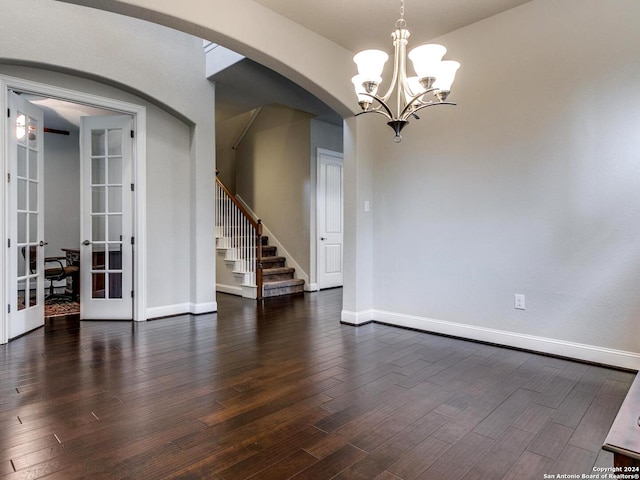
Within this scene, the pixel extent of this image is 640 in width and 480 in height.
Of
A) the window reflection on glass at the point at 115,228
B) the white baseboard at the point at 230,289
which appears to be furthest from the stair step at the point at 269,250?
the window reflection on glass at the point at 115,228

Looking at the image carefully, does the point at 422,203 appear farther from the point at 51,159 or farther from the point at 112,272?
the point at 51,159

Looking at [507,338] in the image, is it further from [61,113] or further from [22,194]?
[61,113]

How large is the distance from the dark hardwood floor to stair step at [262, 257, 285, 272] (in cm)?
299

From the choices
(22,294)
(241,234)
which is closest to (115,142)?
(22,294)

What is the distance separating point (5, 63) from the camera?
349 centimetres

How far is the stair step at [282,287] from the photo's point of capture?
6047 mm

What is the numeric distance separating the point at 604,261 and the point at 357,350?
2.05m

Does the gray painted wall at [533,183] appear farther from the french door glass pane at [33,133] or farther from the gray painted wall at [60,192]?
the gray painted wall at [60,192]

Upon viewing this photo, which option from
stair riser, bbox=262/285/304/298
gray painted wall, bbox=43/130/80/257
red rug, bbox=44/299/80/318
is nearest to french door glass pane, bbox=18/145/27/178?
red rug, bbox=44/299/80/318

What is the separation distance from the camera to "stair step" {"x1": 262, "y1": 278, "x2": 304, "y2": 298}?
19.8 feet

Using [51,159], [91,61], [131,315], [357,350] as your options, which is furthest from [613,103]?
[51,159]

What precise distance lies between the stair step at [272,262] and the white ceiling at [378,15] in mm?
3845

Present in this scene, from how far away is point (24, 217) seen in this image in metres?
3.94

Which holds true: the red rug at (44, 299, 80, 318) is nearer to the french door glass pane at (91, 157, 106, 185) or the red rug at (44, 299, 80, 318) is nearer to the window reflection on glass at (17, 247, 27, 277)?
the window reflection on glass at (17, 247, 27, 277)
